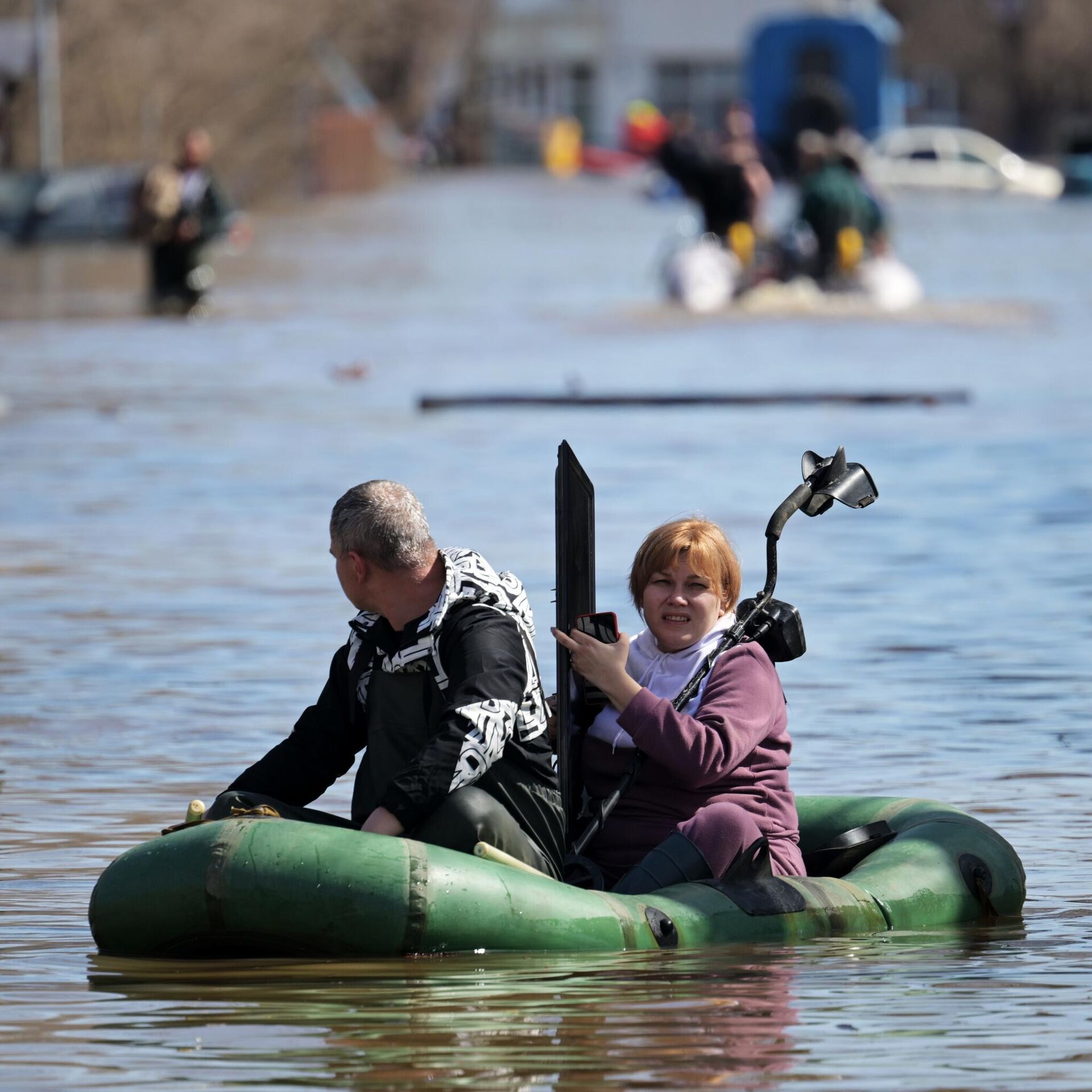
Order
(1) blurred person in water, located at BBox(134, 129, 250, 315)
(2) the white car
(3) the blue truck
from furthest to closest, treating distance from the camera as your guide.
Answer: (3) the blue truck → (2) the white car → (1) blurred person in water, located at BBox(134, 129, 250, 315)

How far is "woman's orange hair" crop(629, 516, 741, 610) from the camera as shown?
6344mm

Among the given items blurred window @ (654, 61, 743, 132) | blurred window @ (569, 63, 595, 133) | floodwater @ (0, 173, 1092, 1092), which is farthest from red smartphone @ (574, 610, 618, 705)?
blurred window @ (569, 63, 595, 133)

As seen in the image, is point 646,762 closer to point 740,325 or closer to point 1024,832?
point 1024,832

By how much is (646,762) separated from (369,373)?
1675 cm

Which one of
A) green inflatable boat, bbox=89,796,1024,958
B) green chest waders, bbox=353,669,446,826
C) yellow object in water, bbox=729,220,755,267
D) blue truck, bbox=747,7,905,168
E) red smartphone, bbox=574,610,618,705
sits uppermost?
blue truck, bbox=747,7,905,168

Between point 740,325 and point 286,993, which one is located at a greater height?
point 740,325

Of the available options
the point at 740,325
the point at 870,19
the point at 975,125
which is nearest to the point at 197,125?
the point at 870,19

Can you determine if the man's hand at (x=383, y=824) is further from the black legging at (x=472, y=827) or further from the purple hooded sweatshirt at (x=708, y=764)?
the purple hooded sweatshirt at (x=708, y=764)

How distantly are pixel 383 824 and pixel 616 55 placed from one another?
96.7 meters

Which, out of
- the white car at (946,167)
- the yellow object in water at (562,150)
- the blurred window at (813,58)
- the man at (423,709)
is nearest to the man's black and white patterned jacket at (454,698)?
the man at (423,709)

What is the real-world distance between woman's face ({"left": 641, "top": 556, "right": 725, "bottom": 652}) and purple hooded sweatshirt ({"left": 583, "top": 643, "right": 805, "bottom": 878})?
9cm

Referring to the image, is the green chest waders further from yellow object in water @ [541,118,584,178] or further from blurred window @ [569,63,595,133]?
blurred window @ [569,63,595,133]

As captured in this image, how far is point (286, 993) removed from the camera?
6035 mm

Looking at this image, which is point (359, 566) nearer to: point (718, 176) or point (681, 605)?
point (681, 605)
